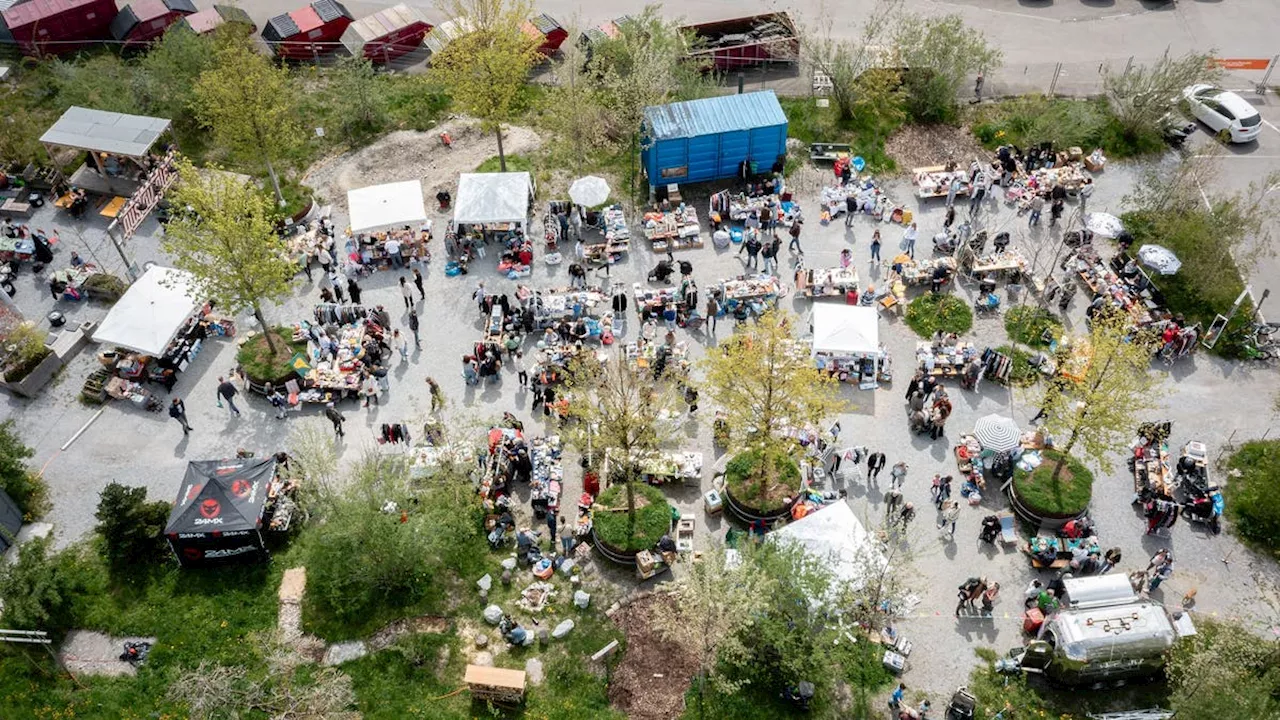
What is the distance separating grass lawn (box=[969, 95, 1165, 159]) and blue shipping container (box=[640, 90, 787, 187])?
10698 millimetres

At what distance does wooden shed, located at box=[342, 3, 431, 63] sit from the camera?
51.4 meters

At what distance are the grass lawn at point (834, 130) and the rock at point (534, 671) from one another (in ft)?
93.1

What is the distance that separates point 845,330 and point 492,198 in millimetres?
16105

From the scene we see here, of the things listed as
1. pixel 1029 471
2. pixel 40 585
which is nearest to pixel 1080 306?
pixel 1029 471

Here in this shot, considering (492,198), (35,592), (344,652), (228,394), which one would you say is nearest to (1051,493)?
(344,652)

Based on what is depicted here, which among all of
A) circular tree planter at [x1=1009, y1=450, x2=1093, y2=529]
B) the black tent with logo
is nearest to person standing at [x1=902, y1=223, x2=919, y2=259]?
circular tree planter at [x1=1009, y1=450, x2=1093, y2=529]

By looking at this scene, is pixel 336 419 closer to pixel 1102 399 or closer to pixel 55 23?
pixel 1102 399

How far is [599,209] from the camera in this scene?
4434 cm

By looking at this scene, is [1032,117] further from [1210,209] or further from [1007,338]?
[1007,338]

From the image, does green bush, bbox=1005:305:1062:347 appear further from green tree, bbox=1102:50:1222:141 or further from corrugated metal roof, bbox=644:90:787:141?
green tree, bbox=1102:50:1222:141

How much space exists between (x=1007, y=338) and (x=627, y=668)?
20093 millimetres

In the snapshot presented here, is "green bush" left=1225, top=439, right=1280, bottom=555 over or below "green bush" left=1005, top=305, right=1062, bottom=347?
below

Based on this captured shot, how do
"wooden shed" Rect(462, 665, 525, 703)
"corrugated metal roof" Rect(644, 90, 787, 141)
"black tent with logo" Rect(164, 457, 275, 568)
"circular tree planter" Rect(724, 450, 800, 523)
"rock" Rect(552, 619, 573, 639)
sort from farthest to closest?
"corrugated metal roof" Rect(644, 90, 787, 141) → "circular tree planter" Rect(724, 450, 800, 523) → "black tent with logo" Rect(164, 457, 275, 568) → "rock" Rect(552, 619, 573, 639) → "wooden shed" Rect(462, 665, 525, 703)

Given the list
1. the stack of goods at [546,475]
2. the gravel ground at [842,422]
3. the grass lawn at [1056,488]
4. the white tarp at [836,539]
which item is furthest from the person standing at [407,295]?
the grass lawn at [1056,488]
